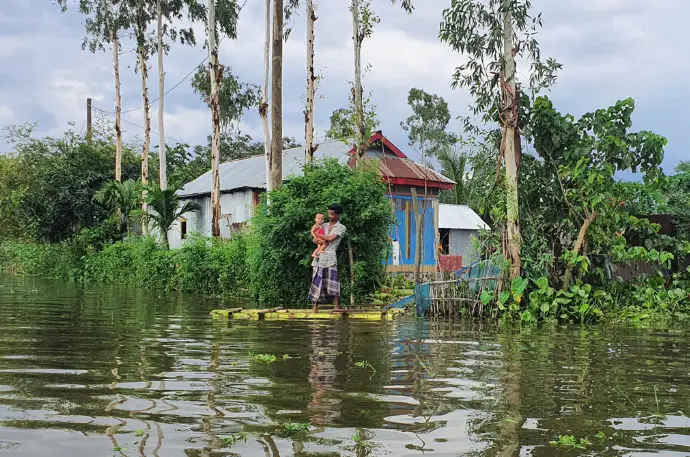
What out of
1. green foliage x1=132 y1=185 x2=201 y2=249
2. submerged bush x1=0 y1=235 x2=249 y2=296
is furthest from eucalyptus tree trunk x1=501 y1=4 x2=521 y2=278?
green foliage x1=132 y1=185 x2=201 y2=249

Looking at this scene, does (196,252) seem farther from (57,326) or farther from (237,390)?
(237,390)

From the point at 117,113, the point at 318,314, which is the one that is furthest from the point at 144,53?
the point at 318,314

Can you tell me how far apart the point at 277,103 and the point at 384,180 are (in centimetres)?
470

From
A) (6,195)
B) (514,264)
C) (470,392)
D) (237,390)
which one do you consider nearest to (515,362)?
(470,392)

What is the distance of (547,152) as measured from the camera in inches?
488

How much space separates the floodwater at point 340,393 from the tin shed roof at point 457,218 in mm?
20851

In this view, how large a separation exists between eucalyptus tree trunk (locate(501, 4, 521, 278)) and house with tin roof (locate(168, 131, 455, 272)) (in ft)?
23.6

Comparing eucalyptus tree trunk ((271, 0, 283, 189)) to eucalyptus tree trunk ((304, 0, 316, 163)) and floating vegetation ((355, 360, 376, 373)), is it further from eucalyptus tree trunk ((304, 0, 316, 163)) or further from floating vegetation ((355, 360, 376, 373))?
floating vegetation ((355, 360, 376, 373))

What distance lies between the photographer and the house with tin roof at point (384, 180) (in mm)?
22672

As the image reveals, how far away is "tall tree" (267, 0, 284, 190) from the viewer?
59.5ft

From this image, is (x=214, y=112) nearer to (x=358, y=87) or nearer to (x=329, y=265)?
(x=358, y=87)

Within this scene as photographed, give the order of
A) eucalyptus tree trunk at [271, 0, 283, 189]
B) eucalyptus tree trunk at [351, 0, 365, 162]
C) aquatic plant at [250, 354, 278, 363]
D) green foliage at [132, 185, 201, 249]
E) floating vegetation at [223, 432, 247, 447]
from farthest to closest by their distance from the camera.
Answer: green foliage at [132, 185, 201, 249]
eucalyptus tree trunk at [351, 0, 365, 162]
eucalyptus tree trunk at [271, 0, 283, 189]
aquatic plant at [250, 354, 278, 363]
floating vegetation at [223, 432, 247, 447]

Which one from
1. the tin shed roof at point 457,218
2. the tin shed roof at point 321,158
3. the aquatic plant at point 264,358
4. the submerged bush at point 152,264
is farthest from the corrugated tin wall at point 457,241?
the aquatic plant at point 264,358

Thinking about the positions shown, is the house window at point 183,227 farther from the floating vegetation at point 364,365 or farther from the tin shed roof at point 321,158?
the floating vegetation at point 364,365
